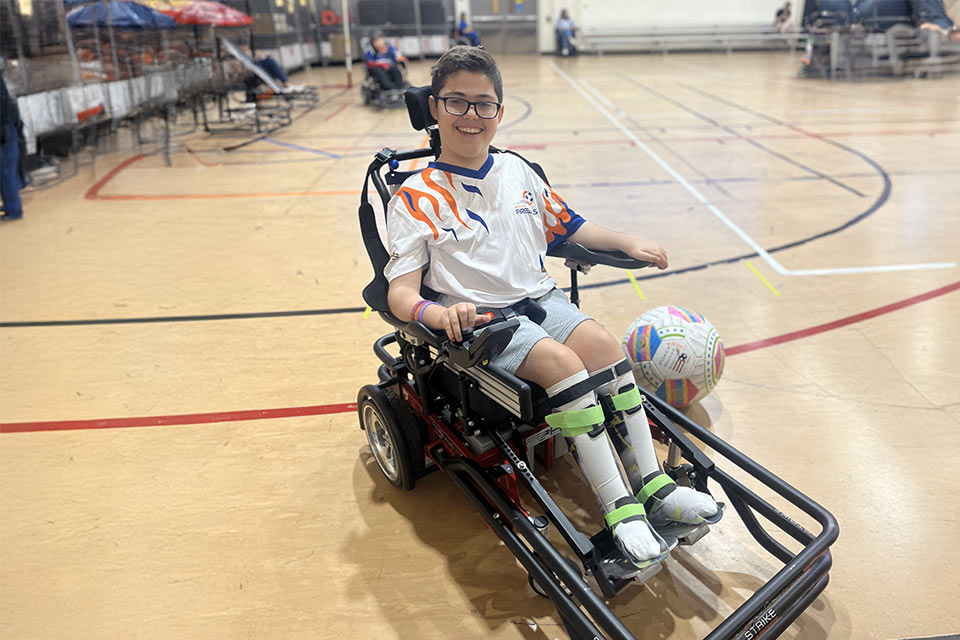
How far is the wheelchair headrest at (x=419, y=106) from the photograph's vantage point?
2025 millimetres

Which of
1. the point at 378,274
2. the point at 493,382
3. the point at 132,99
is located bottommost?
the point at 493,382

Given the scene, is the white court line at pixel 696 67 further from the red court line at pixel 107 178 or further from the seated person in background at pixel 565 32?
the red court line at pixel 107 178

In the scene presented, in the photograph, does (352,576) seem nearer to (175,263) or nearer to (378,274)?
(378,274)

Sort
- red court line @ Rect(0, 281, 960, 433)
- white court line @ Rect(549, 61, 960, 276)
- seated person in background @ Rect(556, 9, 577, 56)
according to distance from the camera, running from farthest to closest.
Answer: seated person in background @ Rect(556, 9, 577, 56)
white court line @ Rect(549, 61, 960, 276)
red court line @ Rect(0, 281, 960, 433)

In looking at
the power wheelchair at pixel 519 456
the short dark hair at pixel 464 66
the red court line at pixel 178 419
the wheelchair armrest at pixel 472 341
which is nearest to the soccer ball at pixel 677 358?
the power wheelchair at pixel 519 456

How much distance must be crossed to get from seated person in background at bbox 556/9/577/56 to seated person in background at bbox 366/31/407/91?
9.50 metres

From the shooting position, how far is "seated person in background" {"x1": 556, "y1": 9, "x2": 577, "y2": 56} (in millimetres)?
19031

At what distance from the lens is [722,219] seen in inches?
196

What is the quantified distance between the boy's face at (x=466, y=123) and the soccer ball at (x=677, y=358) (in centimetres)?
107

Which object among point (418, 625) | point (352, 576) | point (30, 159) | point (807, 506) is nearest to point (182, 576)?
point (352, 576)

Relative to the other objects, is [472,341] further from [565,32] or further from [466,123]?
[565,32]

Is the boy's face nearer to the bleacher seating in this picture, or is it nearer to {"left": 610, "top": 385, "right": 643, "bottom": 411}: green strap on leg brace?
{"left": 610, "top": 385, "right": 643, "bottom": 411}: green strap on leg brace

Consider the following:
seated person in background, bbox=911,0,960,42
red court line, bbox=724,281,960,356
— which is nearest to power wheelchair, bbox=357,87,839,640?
red court line, bbox=724,281,960,356

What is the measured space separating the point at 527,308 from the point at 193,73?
10.1 metres
